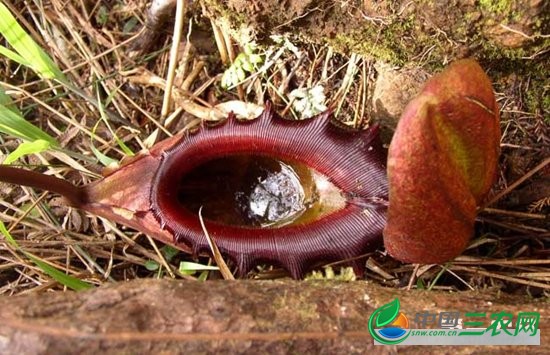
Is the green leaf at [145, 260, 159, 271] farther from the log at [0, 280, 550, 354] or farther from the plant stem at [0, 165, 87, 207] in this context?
the log at [0, 280, 550, 354]

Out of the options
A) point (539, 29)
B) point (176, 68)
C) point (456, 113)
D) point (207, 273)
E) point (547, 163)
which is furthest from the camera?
point (176, 68)

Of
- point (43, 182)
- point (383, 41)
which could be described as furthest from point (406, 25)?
point (43, 182)

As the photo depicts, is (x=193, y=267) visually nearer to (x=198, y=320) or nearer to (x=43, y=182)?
(x=43, y=182)

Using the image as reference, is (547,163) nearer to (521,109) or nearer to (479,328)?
(521,109)

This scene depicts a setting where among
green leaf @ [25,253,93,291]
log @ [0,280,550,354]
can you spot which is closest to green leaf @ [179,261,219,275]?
green leaf @ [25,253,93,291]

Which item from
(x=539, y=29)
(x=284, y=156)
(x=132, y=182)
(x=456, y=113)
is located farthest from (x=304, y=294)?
(x=539, y=29)

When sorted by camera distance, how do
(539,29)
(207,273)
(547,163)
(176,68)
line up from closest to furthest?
(539,29)
(547,163)
(207,273)
(176,68)
